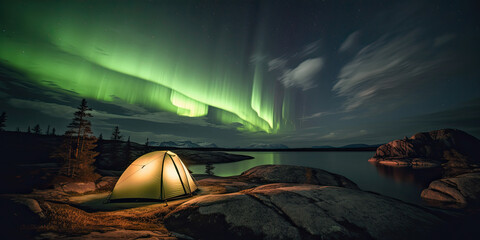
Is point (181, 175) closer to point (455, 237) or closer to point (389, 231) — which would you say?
point (389, 231)

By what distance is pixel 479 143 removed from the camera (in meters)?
60.5

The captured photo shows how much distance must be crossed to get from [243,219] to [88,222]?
5739 mm

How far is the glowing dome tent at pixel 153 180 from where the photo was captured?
973cm

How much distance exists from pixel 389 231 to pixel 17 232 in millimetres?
11727

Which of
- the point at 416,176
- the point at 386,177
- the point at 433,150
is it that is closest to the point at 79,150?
the point at 386,177

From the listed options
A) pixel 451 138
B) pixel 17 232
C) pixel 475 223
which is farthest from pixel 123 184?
pixel 451 138

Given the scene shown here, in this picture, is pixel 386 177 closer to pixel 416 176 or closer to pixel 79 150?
pixel 416 176

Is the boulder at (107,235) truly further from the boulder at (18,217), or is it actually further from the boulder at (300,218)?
the boulder at (300,218)

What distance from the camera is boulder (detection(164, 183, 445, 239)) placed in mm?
6102

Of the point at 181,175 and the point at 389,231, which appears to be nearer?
the point at 389,231

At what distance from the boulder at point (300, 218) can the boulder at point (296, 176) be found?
918 centimetres

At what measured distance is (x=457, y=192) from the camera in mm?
13242

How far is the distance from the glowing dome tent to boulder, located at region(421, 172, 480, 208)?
2038 centimetres

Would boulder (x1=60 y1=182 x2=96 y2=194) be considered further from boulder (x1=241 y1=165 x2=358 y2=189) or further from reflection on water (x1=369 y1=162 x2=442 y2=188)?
reflection on water (x1=369 y1=162 x2=442 y2=188)
